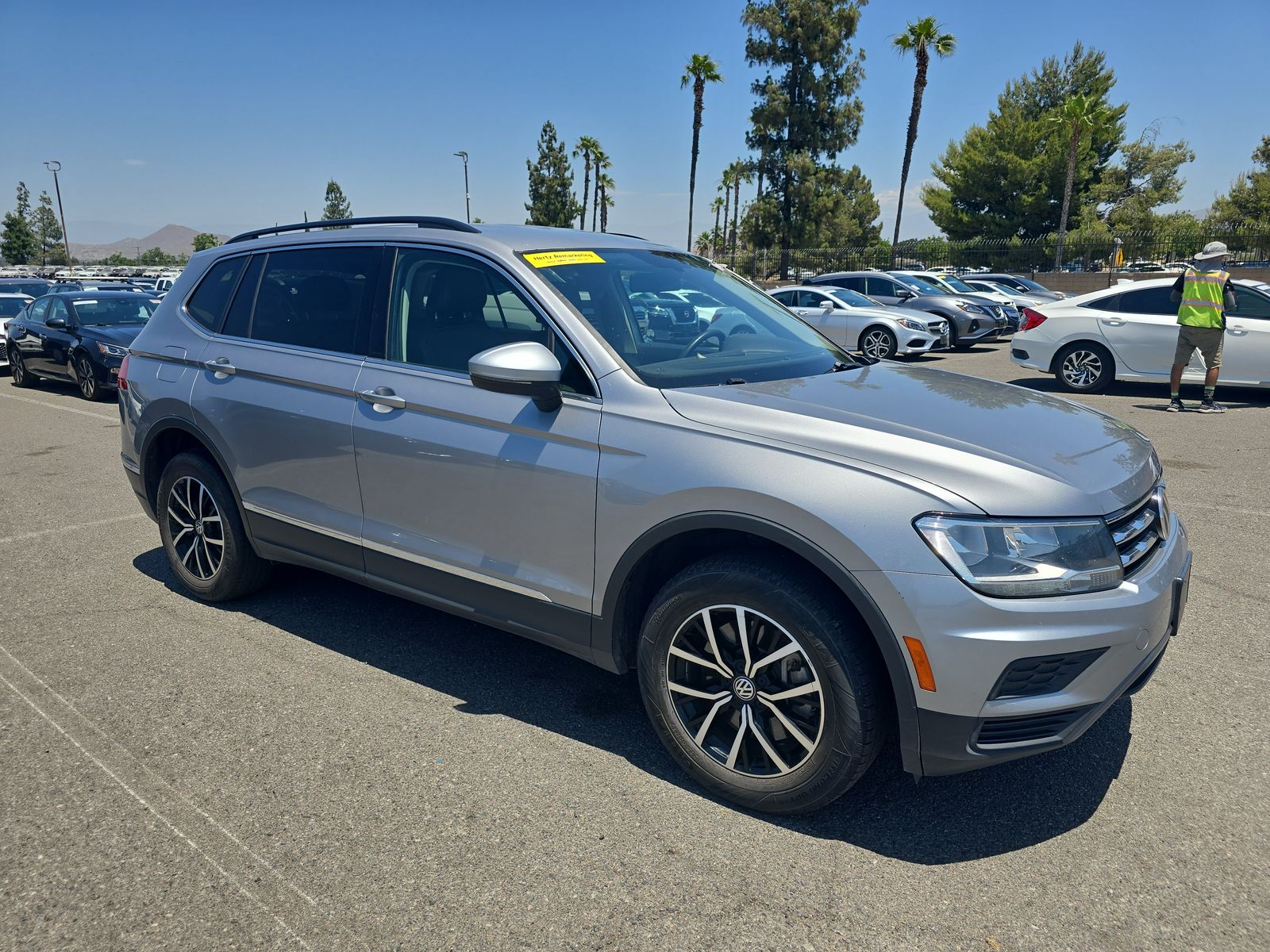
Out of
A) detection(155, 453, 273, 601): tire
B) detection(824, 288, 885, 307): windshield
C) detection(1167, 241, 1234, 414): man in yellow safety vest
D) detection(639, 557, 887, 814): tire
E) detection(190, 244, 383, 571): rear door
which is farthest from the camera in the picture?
detection(824, 288, 885, 307): windshield

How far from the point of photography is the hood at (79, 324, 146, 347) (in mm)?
12859

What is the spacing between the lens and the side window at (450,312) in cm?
350

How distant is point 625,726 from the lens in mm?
3502

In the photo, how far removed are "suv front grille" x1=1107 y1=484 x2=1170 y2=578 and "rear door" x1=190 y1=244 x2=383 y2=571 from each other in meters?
2.75

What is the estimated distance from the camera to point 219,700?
3691 millimetres

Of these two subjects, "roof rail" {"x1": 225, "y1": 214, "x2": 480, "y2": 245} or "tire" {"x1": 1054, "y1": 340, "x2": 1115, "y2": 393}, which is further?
"tire" {"x1": 1054, "y1": 340, "x2": 1115, "y2": 393}

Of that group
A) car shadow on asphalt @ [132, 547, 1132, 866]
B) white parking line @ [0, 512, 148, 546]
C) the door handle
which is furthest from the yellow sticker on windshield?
white parking line @ [0, 512, 148, 546]

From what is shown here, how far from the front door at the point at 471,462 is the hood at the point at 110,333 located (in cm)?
1080

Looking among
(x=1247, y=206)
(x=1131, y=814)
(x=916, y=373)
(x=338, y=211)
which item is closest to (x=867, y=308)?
(x=916, y=373)

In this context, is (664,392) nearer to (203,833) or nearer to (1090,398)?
(203,833)

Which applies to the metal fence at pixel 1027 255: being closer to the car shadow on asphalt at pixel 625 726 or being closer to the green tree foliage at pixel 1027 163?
the green tree foliage at pixel 1027 163

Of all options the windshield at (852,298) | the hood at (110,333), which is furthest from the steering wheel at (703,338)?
the windshield at (852,298)

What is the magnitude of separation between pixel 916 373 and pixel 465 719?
2.26 meters

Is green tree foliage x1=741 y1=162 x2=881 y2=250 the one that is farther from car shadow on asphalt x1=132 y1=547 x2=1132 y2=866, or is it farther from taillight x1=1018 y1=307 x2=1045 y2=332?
car shadow on asphalt x1=132 y1=547 x2=1132 y2=866
